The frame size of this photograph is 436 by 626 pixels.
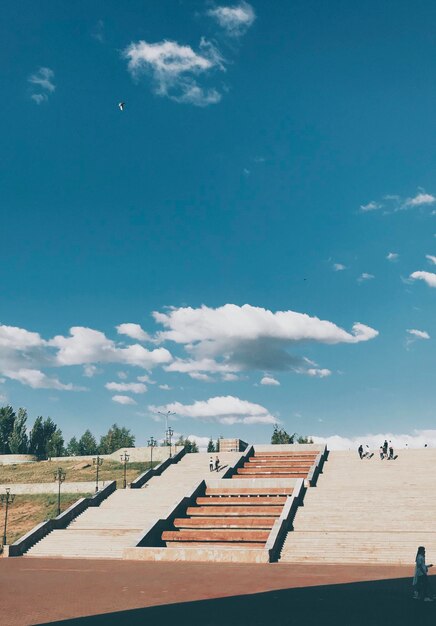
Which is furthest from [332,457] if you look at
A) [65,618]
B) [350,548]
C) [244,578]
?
[65,618]

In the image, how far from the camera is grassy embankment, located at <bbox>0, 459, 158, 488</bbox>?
46281 mm

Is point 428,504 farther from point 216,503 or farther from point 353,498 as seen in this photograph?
point 216,503

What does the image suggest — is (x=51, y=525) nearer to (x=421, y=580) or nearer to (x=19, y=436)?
(x=421, y=580)

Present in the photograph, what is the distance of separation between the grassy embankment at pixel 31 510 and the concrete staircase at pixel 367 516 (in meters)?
17.0

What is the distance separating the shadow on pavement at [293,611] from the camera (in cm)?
1177

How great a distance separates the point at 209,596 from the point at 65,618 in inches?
162

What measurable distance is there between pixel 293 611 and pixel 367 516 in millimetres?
15388

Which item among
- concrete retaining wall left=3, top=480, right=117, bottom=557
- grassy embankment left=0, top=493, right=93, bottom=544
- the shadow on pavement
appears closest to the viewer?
the shadow on pavement

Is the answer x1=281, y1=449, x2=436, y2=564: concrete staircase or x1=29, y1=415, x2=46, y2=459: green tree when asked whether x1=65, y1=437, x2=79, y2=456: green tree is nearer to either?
x1=29, y1=415, x2=46, y2=459: green tree

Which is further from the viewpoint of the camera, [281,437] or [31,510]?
[281,437]

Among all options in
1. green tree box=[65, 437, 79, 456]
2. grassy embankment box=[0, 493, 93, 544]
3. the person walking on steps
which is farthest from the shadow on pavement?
green tree box=[65, 437, 79, 456]

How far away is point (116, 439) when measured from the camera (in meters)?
133

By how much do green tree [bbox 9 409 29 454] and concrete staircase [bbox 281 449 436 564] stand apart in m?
71.6

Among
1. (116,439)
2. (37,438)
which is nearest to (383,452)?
(37,438)
